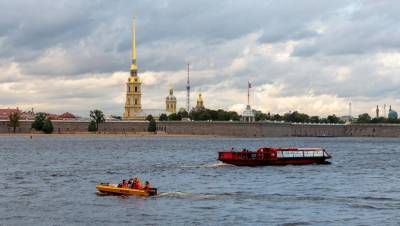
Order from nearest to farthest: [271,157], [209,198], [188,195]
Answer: [209,198]
[188,195]
[271,157]

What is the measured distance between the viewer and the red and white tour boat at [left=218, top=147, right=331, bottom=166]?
8906 cm

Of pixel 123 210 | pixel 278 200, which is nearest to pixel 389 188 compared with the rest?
pixel 278 200

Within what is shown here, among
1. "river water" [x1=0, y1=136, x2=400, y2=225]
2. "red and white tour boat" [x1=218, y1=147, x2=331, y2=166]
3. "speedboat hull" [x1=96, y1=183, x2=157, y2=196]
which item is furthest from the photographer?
"red and white tour boat" [x1=218, y1=147, x2=331, y2=166]

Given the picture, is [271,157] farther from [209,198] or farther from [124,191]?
[124,191]

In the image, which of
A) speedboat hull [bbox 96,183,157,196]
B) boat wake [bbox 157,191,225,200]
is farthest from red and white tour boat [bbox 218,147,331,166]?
speedboat hull [bbox 96,183,157,196]

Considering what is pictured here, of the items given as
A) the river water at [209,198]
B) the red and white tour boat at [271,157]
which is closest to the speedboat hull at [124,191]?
the river water at [209,198]

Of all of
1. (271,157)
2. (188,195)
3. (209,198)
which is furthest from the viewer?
(271,157)

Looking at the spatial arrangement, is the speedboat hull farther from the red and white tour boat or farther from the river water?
the red and white tour boat

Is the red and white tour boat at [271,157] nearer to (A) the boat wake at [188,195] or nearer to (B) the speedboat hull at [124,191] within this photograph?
(A) the boat wake at [188,195]

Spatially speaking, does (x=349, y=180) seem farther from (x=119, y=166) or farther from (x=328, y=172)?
(x=119, y=166)

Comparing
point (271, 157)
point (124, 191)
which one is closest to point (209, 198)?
point (124, 191)

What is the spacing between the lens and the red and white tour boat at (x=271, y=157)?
89.1 metres

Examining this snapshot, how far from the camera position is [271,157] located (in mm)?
91250

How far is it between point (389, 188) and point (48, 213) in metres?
27.5
